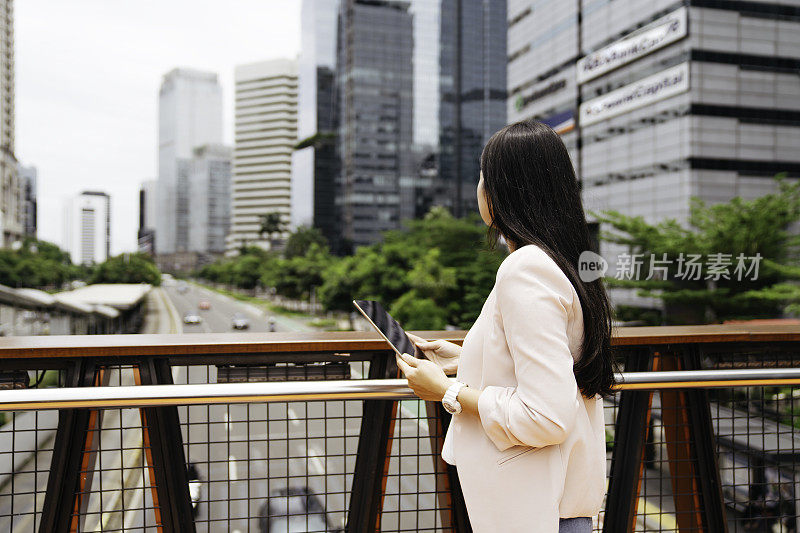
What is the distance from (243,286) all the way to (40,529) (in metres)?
66.7

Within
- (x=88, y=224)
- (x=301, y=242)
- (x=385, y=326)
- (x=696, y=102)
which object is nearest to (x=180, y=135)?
(x=88, y=224)

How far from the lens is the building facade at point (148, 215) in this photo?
107250 mm

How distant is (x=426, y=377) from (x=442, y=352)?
26 centimetres

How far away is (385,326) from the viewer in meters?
1.07

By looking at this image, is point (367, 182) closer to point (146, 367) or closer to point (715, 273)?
point (715, 273)

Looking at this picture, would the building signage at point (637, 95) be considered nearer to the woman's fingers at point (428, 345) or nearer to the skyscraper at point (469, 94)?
the woman's fingers at point (428, 345)

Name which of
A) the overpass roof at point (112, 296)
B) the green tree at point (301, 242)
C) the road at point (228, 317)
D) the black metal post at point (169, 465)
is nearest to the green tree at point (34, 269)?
the overpass roof at point (112, 296)

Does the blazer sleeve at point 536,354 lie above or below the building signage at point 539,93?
below

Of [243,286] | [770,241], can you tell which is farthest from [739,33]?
[243,286]

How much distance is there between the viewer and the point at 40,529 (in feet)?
4.52

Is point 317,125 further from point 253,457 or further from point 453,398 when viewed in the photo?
point 453,398

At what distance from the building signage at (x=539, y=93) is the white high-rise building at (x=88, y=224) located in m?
75.7

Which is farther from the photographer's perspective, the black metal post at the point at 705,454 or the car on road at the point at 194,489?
the black metal post at the point at 705,454

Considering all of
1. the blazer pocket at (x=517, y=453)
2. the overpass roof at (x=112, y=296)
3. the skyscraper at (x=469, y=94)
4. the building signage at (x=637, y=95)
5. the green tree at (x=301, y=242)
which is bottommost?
the overpass roof at (x=112, y=296)
